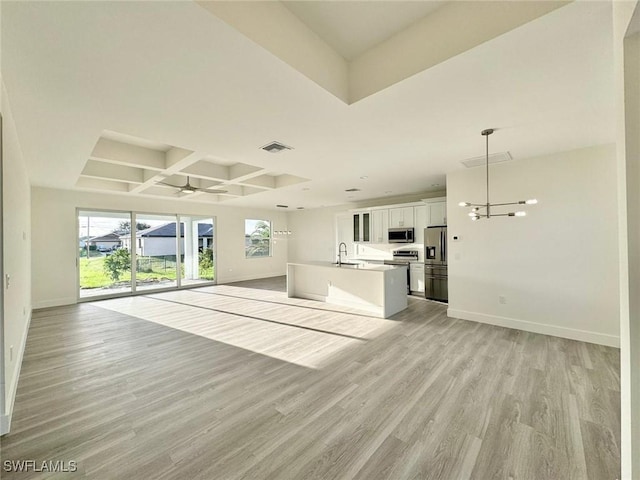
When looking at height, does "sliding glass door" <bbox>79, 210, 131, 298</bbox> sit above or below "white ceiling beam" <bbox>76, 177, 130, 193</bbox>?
below

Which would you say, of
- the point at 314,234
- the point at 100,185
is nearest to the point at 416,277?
the point at 314,234

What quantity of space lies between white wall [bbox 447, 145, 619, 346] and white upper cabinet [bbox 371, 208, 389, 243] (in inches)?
112

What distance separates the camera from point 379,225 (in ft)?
25.7

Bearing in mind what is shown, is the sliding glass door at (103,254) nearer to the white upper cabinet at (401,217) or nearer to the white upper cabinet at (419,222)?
the white upper cabinet at (401,217)

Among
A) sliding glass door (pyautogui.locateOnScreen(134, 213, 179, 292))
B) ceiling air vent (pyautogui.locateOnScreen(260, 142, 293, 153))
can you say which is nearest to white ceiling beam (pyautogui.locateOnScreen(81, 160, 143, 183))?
sliding glass door (pyautogui.locateOnScreen(134, 213, 179, 292))

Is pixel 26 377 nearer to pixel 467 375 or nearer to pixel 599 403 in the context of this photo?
pixel 467 375

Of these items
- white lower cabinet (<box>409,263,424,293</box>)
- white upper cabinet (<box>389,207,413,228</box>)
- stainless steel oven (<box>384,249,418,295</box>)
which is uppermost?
white upper cabinet (<box>389,207,413,228</box>)

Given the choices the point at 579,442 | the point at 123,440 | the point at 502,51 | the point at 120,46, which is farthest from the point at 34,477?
the point at 502,51

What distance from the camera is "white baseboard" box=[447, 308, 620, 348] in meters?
3.59

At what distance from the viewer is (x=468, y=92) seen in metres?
2.24

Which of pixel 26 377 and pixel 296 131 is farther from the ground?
pixel 296 131

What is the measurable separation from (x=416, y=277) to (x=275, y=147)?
16.9ft

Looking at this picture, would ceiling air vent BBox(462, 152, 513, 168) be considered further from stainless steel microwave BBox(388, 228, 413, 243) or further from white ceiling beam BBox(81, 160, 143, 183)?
white ceiling beam BBox(81, 160, 143, 183)

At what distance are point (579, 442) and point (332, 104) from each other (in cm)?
333
